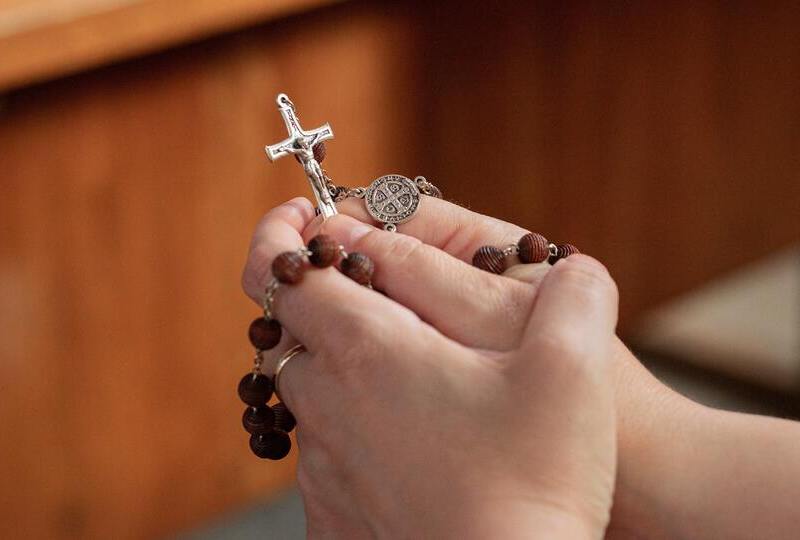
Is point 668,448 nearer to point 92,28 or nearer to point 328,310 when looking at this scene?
point 328,310

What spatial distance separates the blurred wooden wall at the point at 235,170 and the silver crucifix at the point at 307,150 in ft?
2.31

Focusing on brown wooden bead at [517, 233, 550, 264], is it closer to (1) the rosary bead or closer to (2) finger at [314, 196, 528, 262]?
(2) finger at [314, 196, 528, 262]

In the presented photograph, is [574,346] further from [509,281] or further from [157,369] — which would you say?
[157,369]

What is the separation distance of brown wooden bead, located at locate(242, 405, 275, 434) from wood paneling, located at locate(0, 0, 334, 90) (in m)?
0.62

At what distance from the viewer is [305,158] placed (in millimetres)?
856

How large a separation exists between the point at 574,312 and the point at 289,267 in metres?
0.17

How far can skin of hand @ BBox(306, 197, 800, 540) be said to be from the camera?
793 millimetres

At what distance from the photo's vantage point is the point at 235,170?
1.71 m

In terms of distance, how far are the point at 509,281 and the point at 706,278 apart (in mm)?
1773

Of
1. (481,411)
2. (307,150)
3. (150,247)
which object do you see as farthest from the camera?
(150,247)

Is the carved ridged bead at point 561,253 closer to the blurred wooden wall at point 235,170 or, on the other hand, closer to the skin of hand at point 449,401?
the skin of hand at point 449,401

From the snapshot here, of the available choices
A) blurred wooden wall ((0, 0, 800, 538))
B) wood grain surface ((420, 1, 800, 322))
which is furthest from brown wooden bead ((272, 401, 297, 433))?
wood grain surface ((420, 1, 800, 322))

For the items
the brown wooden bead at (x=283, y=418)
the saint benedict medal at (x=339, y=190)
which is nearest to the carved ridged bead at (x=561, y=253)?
the saint benedict medal at (x=339, y=190)

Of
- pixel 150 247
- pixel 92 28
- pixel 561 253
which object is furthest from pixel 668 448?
pixel 150 247
